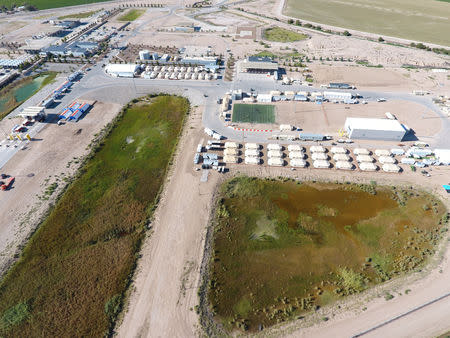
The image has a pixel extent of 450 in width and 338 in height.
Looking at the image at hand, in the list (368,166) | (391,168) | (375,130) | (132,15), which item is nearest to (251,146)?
(368,166)

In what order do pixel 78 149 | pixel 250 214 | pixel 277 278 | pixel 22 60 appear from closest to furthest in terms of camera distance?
pixel 277 278
pixel 250 214
pixel 78 149
pixel 22 60

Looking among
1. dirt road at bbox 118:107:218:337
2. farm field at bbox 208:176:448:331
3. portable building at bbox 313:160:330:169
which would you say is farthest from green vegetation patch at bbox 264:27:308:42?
dirt road at bbox 118:107:218:337

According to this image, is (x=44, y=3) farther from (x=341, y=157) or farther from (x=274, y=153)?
(x=341, y=157)

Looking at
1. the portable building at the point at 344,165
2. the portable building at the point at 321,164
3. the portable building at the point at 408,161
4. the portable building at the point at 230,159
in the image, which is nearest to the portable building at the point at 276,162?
the portable building at the point at 321,164

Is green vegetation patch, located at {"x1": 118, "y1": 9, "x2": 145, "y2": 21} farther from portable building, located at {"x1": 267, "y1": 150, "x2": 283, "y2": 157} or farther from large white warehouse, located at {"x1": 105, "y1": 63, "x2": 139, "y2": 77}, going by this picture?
portable building, located at {"x1": 267, "y1": 150, "x2": 283, "y2": 157}

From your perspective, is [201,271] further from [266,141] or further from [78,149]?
[78,149]

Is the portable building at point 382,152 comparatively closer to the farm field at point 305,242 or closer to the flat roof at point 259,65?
the farm field at point 305,242

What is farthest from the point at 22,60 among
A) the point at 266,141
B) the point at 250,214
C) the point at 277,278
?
the point at 277,278
